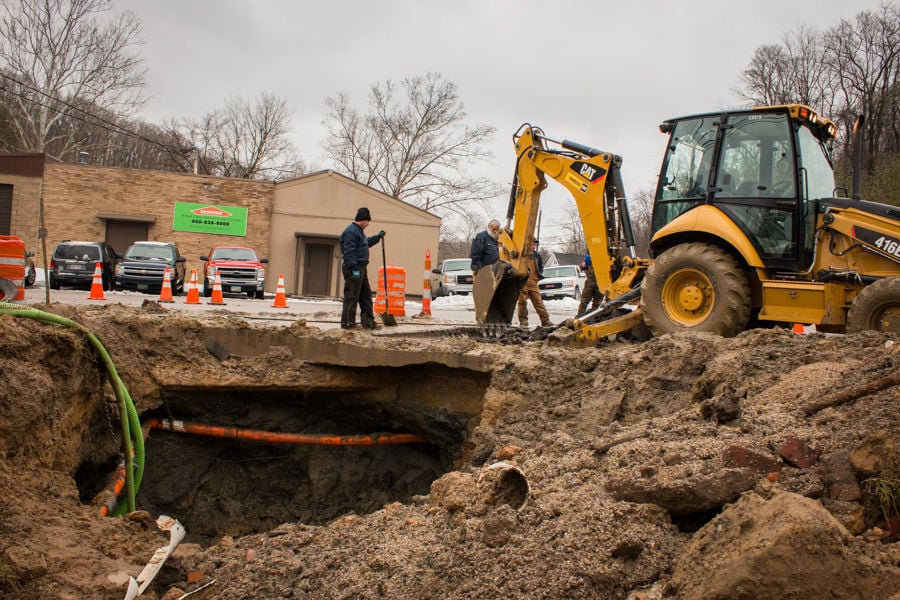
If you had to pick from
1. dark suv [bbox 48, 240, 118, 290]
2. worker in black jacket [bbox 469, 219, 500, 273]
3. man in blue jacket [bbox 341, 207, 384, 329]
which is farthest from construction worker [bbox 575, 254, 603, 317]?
dark suv [bbox 48, 240, 118, 290]

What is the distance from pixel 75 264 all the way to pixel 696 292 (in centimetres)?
1663

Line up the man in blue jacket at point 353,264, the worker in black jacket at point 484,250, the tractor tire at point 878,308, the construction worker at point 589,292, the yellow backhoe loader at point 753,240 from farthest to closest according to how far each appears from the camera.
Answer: the construction worker at point 589,292
the worker in black jacket at point 484,250
the man in blue jacket at point 353,264
the yellow backhoe loader at point 753,240
the tractor tire at point 878,308

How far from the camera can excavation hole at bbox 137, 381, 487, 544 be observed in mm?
7465

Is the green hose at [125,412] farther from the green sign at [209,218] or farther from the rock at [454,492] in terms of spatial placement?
the green sign at [209,218]

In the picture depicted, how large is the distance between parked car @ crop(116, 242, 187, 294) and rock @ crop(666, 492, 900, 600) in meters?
18.0

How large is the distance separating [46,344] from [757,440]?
4439 mm

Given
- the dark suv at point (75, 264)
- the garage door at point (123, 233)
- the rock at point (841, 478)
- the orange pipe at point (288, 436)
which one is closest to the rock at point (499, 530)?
the rock at point (841, 478)

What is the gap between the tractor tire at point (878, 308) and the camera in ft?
18.9

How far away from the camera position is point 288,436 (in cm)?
751

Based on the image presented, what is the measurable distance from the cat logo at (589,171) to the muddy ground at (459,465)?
2.00m

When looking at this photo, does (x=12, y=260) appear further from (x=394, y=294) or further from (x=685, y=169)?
(x=685, y=169)

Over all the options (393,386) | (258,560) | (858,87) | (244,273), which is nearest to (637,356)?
(393,386)

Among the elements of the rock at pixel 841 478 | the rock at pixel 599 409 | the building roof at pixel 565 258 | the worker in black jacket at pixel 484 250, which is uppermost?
the building roof at pixel 565 258

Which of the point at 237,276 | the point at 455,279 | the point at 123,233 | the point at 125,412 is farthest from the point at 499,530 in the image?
the point at 123,233
